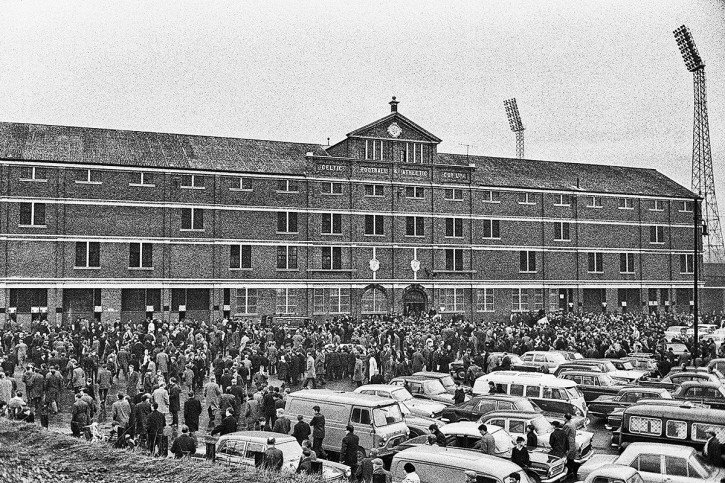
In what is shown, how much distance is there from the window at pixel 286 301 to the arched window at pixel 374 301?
520 centimetres

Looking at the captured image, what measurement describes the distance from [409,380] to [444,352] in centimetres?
623

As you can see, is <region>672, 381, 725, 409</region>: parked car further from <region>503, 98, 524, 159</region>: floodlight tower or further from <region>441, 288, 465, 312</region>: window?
<region>503, 98, 524, 159</region>: floodlight tower

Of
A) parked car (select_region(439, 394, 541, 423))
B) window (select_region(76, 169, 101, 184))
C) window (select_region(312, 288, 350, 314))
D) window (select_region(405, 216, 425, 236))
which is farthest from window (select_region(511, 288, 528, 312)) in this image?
parked car (select_region(439, 394, 541, 423))

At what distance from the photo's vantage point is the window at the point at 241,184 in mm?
46688

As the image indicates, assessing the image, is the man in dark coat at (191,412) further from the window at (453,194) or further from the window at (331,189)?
the window at (453,194)

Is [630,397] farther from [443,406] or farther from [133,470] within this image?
[133,470]

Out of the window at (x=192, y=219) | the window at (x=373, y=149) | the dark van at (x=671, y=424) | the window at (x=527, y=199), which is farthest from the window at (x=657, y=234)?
the dark van at (x=671, y=424)

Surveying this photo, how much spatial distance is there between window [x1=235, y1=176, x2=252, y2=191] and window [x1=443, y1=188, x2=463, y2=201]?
15.3 metres

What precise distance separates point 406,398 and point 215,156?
31.8 meters

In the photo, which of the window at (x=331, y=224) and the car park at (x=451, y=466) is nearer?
the car park at (x=451, y=466)

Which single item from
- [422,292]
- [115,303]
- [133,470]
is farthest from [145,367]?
[422,292]

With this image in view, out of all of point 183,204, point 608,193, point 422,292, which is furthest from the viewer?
point 608,193

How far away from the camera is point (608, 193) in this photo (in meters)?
59.1

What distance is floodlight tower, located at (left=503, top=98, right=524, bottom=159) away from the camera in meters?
77.9
